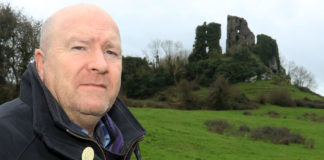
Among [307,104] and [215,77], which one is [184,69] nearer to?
[215,77]

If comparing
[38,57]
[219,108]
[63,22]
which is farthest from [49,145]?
[219,108]

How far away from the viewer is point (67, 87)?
1668 mm

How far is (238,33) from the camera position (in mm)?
71812

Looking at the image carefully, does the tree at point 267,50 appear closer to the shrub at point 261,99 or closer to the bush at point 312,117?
the shrub at point 261,99

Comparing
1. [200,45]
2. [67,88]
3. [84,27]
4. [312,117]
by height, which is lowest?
[312,117]

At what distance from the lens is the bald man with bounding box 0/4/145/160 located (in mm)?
1552

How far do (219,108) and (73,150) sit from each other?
116 ft

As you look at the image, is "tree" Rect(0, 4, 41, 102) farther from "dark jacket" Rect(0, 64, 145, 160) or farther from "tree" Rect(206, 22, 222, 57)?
"tree" Rect(206, 22, 222, 57)

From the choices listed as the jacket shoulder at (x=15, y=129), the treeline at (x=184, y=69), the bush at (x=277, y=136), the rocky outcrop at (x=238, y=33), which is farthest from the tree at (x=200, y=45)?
the jacket shoulder at (x=15, y=129)

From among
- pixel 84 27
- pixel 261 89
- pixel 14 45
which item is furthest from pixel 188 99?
pixel 84 27

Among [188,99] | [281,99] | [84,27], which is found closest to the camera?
[84,27]

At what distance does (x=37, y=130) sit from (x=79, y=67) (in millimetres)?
423

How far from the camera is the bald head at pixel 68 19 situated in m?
1.72

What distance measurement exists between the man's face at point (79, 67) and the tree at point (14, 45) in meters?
22.9
